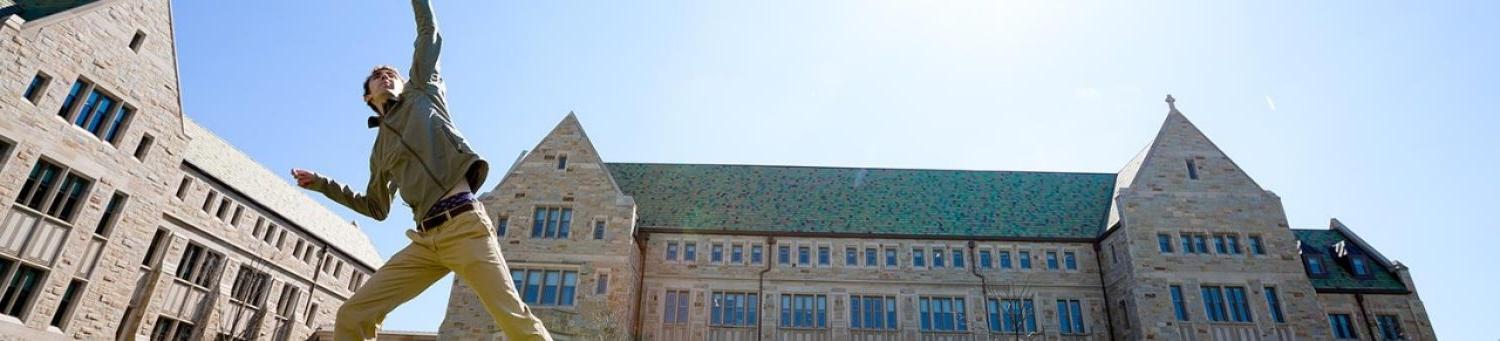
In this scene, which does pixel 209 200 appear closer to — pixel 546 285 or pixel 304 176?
pixel 546 285

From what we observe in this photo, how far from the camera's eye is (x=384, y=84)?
4094mm

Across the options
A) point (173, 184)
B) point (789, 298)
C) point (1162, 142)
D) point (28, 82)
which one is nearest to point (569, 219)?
point (789, 298)

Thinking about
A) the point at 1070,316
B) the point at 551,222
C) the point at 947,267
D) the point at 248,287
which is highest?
the point at 551,222

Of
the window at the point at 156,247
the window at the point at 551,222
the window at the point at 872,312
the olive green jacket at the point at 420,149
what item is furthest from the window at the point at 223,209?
the olive green jacket at the point at 420,149

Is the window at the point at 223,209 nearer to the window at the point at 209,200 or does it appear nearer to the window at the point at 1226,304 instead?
the window at the point at 209,200

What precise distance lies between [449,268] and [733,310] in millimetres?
27273

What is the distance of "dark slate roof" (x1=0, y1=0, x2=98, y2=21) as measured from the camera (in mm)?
23078

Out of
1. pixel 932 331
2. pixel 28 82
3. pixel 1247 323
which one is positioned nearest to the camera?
pixel 28 82

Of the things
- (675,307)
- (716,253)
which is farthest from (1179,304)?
(675,307)

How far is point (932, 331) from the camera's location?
30.1m

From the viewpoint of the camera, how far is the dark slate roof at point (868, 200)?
33.3 m

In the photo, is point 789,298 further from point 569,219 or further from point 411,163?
point 411,163

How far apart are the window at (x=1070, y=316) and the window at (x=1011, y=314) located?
3.73 feet

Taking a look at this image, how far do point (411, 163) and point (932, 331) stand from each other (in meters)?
28.5
